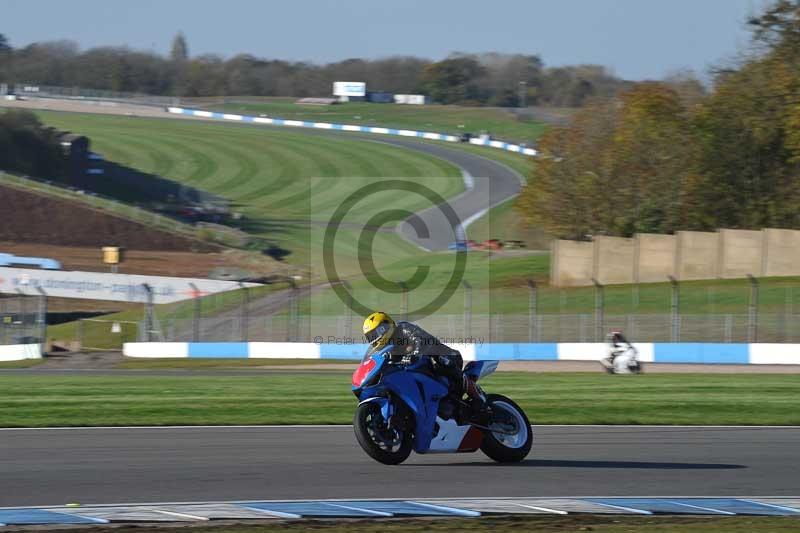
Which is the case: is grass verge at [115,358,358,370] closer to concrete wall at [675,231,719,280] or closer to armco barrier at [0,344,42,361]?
armco barrier at [0,344,42,361]

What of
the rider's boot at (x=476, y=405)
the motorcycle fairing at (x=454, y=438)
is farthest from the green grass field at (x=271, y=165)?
the motorcycle fairing at (x=454, y=438)

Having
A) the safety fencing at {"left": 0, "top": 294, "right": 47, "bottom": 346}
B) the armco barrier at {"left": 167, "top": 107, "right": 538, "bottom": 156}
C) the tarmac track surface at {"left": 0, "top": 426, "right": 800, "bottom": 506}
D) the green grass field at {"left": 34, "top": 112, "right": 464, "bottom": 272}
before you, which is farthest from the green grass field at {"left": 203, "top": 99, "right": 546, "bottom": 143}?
the tarmac track surface at {"left": 0, "top": 426, "right": 800, "bottom": 506}

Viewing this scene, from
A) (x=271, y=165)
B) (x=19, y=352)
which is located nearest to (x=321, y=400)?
(x=19, y=352)

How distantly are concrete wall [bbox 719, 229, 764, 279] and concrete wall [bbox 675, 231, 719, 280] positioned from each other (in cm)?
31

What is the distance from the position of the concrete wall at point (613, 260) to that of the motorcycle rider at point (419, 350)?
37439 mm

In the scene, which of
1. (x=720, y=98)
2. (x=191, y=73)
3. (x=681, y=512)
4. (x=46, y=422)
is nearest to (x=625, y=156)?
(x=720, y=98)

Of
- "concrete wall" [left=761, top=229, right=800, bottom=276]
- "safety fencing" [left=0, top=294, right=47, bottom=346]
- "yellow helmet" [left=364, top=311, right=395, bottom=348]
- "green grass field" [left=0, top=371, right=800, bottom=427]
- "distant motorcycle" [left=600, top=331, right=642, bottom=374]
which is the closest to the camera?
"yellow helmet" [left=364, top=311, right=395, bottom=348]

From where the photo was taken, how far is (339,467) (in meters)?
10.9

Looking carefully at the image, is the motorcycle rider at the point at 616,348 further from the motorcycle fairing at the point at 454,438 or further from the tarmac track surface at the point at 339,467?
the motorcycle fairing at the point at 454,438

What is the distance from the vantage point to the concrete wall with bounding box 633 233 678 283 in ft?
154

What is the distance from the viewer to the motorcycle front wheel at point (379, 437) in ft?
34.6

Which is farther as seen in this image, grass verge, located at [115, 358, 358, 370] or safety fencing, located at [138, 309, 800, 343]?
grass verge, located at [115, 358, 358, 370]

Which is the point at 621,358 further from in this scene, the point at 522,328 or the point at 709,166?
the point at 709,166

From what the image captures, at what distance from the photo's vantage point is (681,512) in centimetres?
903
